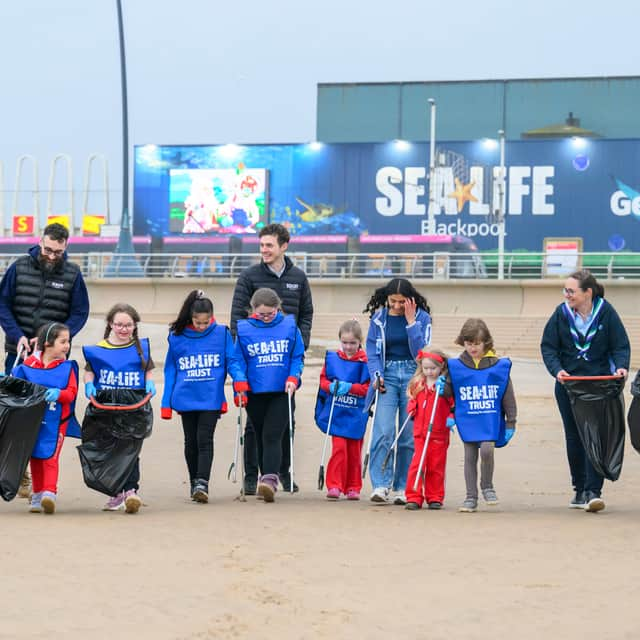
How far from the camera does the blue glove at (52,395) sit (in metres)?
8.64

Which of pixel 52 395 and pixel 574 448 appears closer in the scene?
pixel 52 395

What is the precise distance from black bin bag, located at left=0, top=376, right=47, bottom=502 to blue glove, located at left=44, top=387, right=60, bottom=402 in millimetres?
23

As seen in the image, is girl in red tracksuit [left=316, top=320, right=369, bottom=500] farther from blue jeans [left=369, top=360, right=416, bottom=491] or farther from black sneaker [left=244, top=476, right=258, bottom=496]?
black sneaker [left=244, top=476, right=258, bottom=496]

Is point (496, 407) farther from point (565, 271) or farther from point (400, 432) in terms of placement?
point (565, 271)

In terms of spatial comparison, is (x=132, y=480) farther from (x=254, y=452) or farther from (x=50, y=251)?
(x=50, y=251)

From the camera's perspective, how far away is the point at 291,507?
347 inches

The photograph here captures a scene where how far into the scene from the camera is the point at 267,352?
364 inches

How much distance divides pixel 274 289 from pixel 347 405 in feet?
2.93

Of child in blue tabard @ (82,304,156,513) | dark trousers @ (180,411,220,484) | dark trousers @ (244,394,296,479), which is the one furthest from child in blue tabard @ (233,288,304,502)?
child in blue tabard @ (82,304,156,513)

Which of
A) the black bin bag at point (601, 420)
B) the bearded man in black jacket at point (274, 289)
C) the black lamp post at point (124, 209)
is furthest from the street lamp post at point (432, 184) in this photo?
the black bin bag at point (601, 420)

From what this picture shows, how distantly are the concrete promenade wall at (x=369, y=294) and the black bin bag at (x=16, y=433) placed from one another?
26.6m

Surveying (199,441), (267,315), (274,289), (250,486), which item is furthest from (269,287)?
(250,486)

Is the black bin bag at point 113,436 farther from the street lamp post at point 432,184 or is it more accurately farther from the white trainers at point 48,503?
the street lamp post at point 432,184

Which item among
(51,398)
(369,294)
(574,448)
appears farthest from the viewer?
(369,294)
